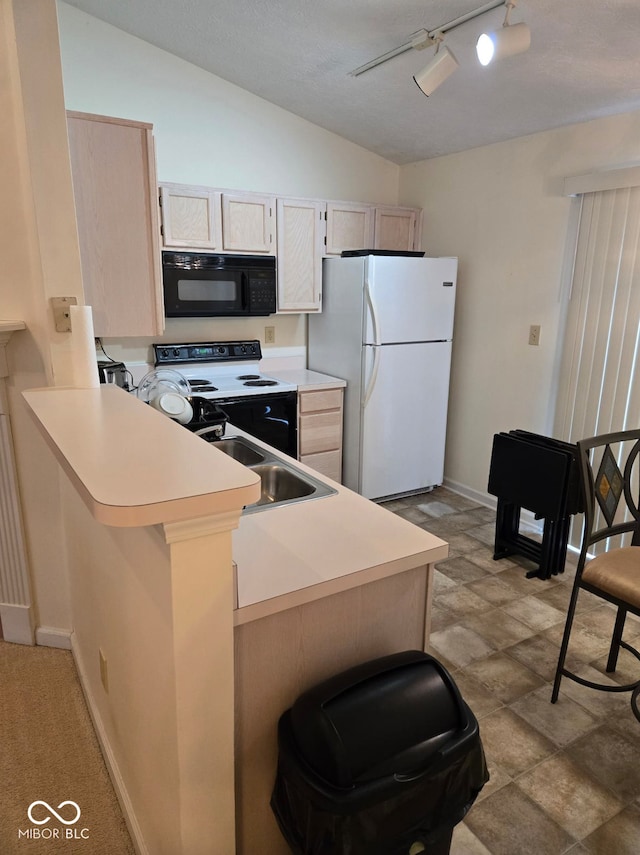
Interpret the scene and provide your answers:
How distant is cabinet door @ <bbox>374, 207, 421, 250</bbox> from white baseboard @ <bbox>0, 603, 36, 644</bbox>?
10.4ft

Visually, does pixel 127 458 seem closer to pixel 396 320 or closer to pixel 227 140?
pixel 396 320

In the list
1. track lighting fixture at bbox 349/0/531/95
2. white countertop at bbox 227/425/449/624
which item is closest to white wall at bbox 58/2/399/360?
track lighting fixture at bbox 349/0/531/95

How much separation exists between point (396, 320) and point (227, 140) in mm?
1570

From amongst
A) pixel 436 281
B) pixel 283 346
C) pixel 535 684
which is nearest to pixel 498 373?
pixel 436 281

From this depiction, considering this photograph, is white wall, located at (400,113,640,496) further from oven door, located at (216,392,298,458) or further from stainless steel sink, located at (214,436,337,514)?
stainless steel sink, located at (214,436,337,514)

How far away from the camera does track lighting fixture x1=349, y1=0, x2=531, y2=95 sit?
1.97 meters

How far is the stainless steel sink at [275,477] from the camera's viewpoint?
1.73 metres

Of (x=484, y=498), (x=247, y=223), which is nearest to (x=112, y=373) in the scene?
(x=247, y=223)

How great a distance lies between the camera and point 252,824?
4.13ft

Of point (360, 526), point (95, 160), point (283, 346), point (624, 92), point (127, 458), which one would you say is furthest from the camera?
point (283, 346)

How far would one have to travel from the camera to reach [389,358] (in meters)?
3.69

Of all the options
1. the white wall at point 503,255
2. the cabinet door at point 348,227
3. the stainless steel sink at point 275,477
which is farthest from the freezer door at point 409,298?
the stainless steel sink at point 275,477

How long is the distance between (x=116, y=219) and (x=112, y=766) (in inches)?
76.0

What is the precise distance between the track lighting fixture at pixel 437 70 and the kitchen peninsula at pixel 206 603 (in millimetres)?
1718
